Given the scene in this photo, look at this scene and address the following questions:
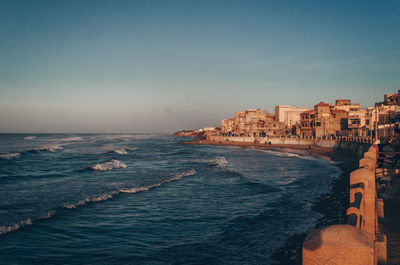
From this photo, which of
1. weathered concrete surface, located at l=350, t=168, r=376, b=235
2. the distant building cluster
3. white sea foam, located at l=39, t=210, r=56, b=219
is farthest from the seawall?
white sea foam, located at l=39, t=210, r=56, b=219

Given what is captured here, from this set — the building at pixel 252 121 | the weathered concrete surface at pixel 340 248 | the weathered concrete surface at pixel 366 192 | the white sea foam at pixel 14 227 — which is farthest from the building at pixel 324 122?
the weathered concrete surface at pixel 340 248

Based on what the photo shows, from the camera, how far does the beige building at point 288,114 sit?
110m

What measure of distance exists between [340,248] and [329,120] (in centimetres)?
8942

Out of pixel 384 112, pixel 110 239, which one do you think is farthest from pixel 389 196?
pixel 384 112

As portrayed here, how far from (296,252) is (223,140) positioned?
109115 millimetres

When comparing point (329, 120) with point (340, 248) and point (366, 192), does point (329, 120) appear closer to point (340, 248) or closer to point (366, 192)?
point (366, 192)

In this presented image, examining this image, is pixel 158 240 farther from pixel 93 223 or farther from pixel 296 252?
pixel 296 252

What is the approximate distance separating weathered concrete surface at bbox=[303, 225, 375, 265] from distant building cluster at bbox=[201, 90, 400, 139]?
4709cm

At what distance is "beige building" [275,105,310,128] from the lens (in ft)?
362

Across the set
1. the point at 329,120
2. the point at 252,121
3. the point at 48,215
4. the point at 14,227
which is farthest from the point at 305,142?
the point at 14,227

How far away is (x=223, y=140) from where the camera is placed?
119 meters

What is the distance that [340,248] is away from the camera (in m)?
2.16

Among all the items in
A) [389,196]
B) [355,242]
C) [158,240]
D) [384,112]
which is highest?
[384,112]

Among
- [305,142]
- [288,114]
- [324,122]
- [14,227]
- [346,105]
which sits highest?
[346,105]
